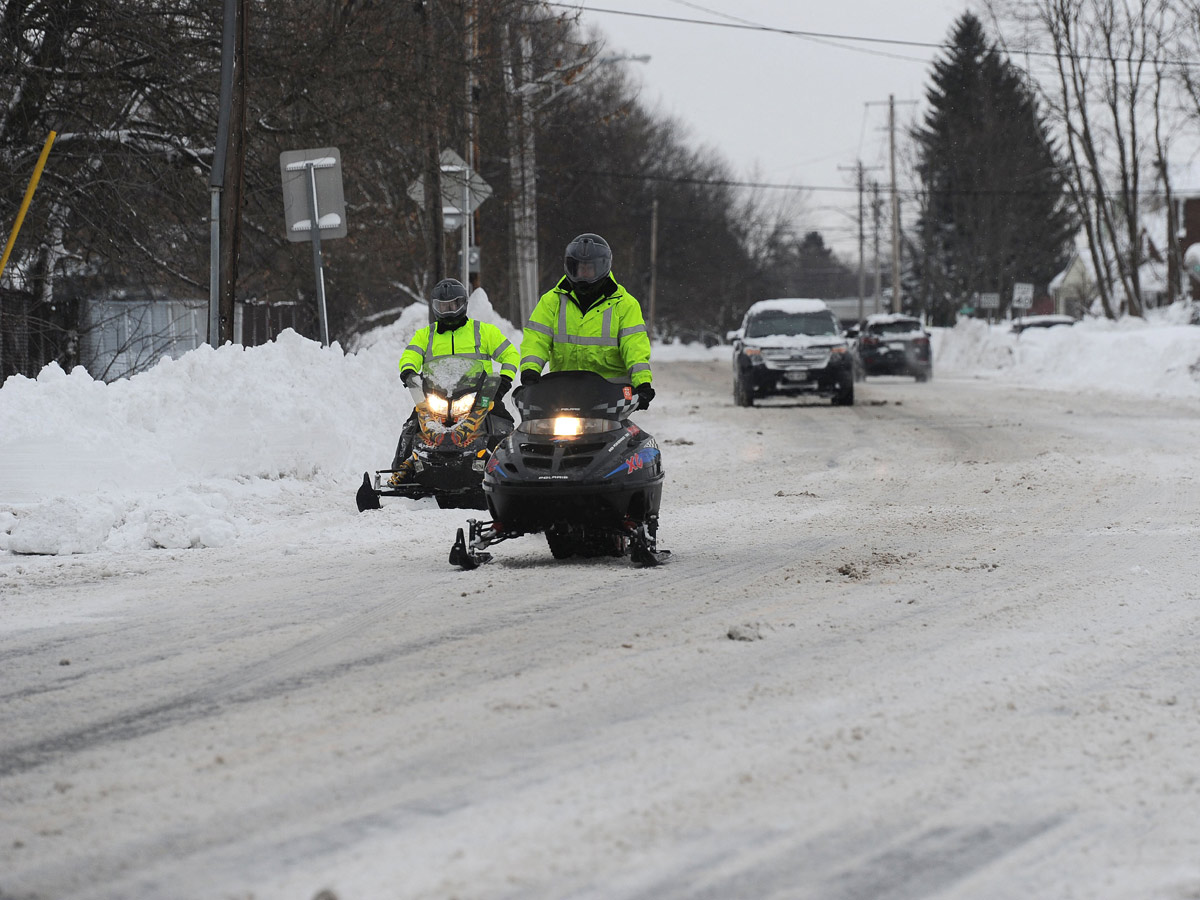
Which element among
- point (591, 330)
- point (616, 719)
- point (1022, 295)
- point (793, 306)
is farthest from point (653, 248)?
point (616, 719)

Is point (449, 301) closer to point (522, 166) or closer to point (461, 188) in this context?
point (461, 188)

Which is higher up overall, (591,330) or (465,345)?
(591,330)

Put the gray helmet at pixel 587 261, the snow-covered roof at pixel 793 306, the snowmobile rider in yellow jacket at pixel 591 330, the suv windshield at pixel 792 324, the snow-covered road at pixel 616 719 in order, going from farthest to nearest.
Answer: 1. the snow-covered roof at pixel 793 306
2. the suv windshield at pixel 792 324
3. the snowmobile rider in yellow jacket at pixel 591 330
4. the gray helmet at pixel 587 261
5. the snow-covered road at pixel 616 719

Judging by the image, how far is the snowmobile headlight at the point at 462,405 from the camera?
12406 millimetres

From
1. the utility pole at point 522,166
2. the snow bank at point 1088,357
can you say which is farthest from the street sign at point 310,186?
the snow bank at point 1088,357

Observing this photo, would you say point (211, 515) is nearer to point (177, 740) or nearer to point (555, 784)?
point (177, 740)

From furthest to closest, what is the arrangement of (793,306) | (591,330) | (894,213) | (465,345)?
(894,213), (793,306), (465,345), (591,330)

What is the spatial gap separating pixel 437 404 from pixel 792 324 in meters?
15.7

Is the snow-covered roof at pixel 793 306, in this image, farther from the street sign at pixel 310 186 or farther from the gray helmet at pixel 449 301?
the gray helmet at pixel 449 301

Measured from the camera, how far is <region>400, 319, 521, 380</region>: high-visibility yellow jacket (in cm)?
1246

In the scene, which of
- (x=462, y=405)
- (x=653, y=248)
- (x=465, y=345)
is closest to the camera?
(x=462, y=405)

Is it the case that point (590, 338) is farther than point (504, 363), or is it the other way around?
point (504, 363)

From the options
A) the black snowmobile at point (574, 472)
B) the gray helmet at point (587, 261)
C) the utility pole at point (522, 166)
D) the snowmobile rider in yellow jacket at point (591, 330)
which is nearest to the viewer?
the black snowmobile at point (574, 472)

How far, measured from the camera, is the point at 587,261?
912cm
